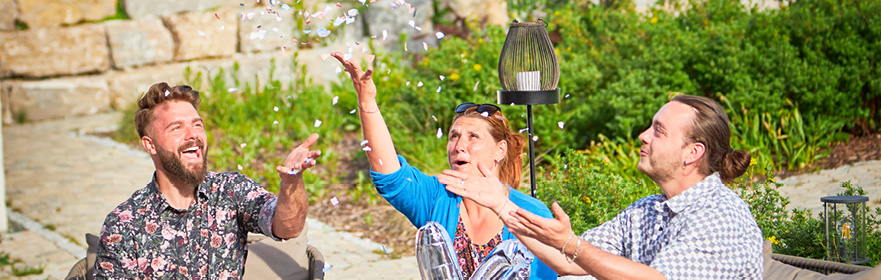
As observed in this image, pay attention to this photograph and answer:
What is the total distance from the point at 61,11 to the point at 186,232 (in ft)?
25.9

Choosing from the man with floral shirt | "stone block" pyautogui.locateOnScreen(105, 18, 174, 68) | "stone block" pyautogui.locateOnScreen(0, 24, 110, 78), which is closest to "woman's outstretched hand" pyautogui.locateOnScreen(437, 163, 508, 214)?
the man with floral shirt

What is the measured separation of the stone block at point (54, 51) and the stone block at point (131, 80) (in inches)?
8.8

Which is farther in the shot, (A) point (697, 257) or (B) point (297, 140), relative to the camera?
(B) point (297, 140)

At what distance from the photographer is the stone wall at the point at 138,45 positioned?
9492 mm

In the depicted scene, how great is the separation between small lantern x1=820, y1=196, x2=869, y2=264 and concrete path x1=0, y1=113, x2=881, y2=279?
65.8 inches

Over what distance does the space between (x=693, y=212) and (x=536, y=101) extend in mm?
1786

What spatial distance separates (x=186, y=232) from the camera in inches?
107

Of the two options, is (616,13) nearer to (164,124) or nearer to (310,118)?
(310,118)

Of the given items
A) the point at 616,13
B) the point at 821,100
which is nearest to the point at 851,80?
the point at 821,100

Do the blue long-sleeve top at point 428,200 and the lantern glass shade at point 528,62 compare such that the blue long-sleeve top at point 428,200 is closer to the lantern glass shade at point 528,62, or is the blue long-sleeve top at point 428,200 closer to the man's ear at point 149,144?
the man's ear at point 149,144

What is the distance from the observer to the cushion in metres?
3.16

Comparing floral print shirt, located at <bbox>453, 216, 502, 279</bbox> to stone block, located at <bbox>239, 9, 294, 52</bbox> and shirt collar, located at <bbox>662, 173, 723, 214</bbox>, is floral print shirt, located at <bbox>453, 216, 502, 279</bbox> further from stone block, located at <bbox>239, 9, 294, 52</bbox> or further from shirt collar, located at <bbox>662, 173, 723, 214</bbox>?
stone block, located at <bbox>239, 9, 294, 52</bbox>

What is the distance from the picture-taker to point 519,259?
2305 millimetres

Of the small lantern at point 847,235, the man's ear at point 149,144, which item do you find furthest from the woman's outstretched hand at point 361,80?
the small lantern at point 847,235
